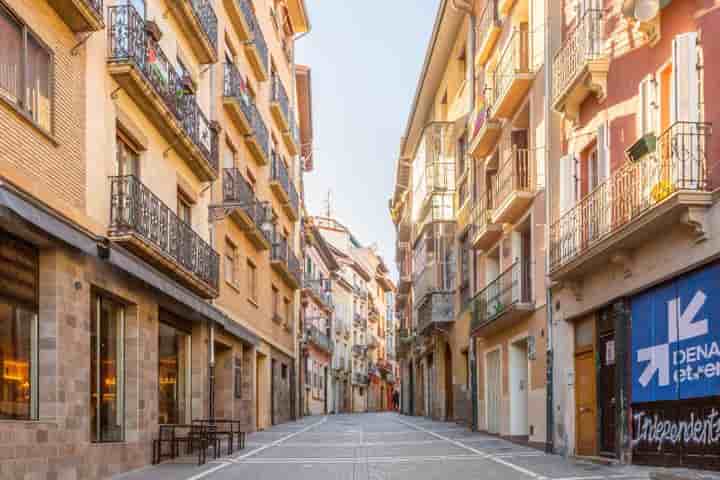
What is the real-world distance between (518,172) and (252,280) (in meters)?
10.8

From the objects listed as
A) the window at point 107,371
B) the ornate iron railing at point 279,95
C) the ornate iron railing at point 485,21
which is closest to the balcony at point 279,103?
the ornate iron railing at point 279,95

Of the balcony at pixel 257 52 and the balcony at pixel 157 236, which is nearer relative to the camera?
the balcony at pixel 157 236

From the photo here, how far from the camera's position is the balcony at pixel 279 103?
30781mm

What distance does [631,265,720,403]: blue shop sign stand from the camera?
34.5 ft

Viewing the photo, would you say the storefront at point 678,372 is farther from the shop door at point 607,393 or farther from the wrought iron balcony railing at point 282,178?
the wrought iron balcony railing at point 282,178

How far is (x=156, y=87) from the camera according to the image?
14703mm

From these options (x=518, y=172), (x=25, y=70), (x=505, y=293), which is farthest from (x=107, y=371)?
(x=505, y=293)

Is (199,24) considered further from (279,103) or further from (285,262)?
(285,262)

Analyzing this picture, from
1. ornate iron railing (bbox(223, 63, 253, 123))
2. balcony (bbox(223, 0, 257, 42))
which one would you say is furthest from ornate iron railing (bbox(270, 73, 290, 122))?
ornate iron railing (bbox(223, 63, 253, 123))

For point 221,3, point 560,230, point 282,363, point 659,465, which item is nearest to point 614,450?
point 659,465

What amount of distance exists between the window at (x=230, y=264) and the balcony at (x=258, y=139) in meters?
3.43

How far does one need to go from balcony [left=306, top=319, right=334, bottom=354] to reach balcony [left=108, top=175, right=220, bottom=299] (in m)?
29.1

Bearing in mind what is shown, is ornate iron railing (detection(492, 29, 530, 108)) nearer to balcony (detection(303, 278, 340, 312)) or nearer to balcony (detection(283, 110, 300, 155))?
balcony (detection(283, 110, 300, 155))

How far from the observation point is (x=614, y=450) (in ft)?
44.7
